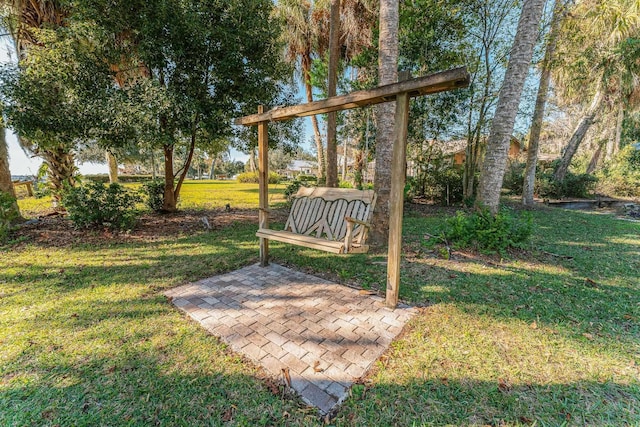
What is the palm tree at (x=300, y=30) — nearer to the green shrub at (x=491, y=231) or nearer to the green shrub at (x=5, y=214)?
the green shrub at (x=491, y=231)

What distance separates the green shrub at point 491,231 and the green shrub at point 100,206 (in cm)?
649

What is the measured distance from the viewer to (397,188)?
2.64 meters

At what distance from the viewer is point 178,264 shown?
4086mm

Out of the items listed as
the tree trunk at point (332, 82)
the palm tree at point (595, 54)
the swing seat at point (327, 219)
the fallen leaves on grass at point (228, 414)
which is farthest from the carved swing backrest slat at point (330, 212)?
the palm tree at point (595, 54)

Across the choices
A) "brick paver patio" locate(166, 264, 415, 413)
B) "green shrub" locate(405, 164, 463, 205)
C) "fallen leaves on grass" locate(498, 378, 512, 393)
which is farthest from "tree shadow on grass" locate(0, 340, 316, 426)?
"green shrub" locate(405, 164, 463, 205)

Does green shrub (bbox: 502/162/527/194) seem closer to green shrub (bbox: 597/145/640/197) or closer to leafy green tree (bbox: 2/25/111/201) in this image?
green shrub (bbox: 597/145/640/197)

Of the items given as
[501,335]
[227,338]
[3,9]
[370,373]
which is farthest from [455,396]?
[3,9]

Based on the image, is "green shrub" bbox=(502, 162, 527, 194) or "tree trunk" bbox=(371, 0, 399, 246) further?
"green shrub" bbox=(502, 162, 527, 194)

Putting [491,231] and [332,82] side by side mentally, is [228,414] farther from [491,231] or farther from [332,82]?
[332,82]

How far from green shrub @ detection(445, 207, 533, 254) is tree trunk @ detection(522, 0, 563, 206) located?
615 cm

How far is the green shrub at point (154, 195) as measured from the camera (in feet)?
23.8

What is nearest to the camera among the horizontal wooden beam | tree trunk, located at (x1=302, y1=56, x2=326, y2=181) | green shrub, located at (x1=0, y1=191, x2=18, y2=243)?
the horizontal wooden beam

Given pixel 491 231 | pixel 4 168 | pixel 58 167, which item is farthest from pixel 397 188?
pixel 58 167

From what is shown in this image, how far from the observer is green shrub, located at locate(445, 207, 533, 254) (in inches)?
171
